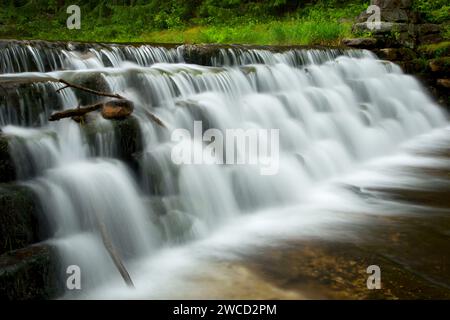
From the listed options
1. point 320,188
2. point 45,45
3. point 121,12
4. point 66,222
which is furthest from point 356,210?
point 121,12

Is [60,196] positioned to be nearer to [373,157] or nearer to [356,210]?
[356,210]

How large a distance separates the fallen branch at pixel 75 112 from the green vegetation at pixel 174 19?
36.7 ft

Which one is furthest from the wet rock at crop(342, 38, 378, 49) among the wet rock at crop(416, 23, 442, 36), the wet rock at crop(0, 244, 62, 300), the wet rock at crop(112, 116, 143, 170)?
the wet rock at crop(0, 244, 62, 300)

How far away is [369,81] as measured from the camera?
1070 cm

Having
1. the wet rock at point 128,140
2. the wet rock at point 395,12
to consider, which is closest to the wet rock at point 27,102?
the wet rock at point 128,140

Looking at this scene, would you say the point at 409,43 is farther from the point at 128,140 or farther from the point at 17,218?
the point at 17,218

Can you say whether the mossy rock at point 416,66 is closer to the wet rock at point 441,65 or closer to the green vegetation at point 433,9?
the wet rock at point 441,65

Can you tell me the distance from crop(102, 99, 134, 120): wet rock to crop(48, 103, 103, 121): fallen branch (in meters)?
0.10

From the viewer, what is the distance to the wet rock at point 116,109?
4953 mm

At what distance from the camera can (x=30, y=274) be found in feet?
11.2

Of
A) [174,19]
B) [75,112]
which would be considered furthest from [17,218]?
[174,19]

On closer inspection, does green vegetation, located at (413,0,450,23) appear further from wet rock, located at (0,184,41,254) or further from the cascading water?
wet rock, located at (0,184,41,254)

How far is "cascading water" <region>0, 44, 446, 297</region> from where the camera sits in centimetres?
421
